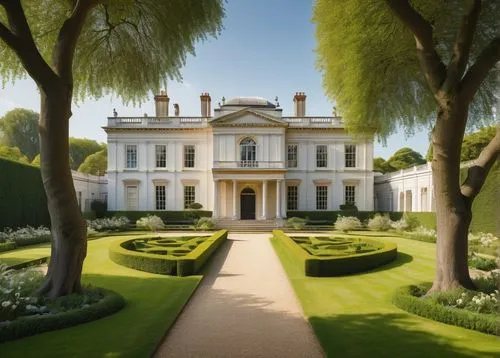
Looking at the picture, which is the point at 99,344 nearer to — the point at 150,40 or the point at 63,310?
the point at 63,310

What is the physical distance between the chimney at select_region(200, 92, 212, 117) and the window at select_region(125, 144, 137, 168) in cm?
704

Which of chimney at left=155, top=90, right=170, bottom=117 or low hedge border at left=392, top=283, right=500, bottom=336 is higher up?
chimney at left=155, top=90, right=170, bottom=117

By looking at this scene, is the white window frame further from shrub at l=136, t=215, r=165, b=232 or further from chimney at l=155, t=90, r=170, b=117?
shrub at l=136, t=215, r=165, b=232

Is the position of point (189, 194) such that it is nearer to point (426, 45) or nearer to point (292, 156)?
point (292, 156)

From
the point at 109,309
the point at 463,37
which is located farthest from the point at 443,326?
the point at 109,309

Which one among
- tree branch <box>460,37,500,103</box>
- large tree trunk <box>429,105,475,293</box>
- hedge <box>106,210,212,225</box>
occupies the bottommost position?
hedge <box>106,210,212,225</box>

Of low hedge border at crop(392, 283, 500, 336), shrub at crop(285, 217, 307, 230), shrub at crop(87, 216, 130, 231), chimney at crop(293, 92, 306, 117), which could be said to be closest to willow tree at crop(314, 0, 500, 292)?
low hedge border at crop(392, 283, 500, 336)

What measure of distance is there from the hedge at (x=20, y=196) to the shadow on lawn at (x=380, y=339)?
19.7 m

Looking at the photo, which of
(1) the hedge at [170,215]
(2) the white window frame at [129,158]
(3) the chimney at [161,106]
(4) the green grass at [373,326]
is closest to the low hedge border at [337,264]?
(4) the green grass at [373,326]

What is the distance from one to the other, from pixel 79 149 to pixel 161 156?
34422 millimetres

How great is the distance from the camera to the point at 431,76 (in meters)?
7.61

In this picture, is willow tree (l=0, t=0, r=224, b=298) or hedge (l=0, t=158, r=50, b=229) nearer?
willow tree (l=0, t=0, r=224, b=298)

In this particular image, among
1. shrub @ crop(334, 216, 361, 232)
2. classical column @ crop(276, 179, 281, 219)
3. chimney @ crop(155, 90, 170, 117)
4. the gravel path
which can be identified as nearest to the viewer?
the gravel path

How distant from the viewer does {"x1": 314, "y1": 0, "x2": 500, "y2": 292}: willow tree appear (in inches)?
290
